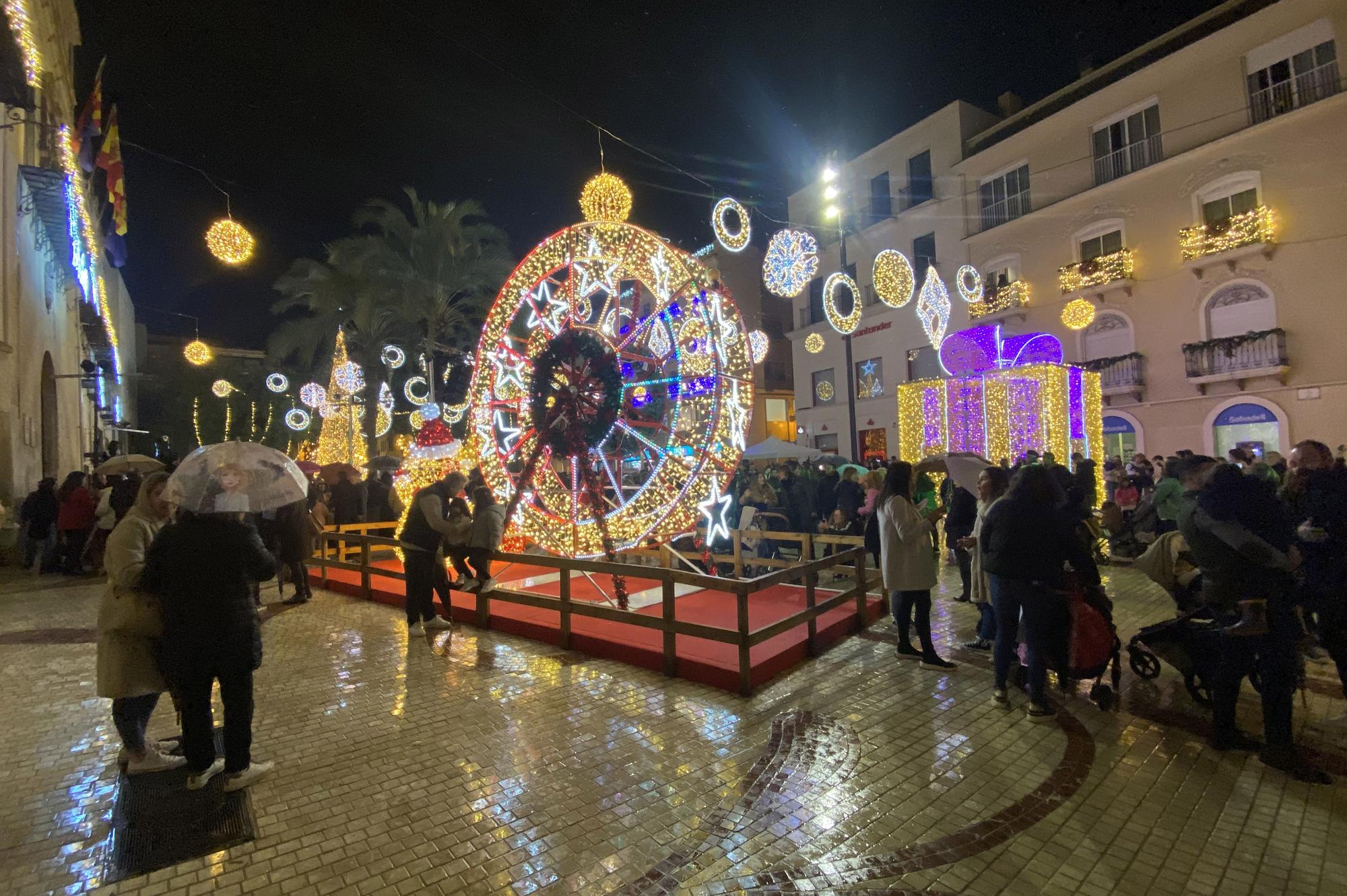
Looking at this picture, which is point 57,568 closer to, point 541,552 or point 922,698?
point 541,552

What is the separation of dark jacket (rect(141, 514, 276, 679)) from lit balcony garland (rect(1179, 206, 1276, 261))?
22.9m

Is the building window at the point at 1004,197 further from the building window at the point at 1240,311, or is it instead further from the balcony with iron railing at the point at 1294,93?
the building window at the point at 1240,311

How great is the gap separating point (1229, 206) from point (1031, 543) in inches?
786

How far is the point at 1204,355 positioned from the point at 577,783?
2161 cm

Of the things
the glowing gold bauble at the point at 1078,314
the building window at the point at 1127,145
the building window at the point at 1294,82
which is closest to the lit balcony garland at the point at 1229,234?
the building window at the point at 1294,82

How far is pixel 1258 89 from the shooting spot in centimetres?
1747

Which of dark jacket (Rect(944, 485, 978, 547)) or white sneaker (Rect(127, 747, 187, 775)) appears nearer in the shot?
white sneaker (Rect(127, 747, 187, 775))

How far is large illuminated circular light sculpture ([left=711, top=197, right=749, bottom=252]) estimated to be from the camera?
29.7ft

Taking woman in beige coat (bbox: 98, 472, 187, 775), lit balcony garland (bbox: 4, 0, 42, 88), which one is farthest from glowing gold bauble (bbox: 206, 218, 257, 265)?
woman in beige coat (bbox: 98, 472, 187, 775)

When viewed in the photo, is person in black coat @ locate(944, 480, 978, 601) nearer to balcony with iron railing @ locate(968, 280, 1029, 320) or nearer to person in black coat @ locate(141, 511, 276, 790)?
person in black coat @ locate(141, 511, 276, 790)

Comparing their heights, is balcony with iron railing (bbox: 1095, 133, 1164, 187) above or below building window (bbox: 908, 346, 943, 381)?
above

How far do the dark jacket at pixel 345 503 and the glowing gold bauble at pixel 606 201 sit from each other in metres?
7.29

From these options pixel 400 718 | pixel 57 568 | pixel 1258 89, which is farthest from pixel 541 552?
pixel 1258 89

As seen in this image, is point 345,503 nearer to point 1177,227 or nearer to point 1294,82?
point 1177,227
